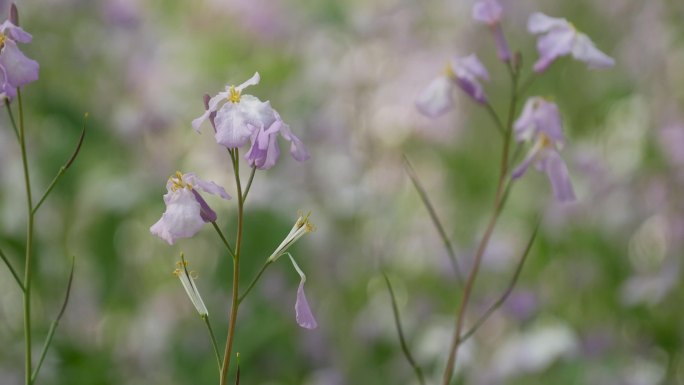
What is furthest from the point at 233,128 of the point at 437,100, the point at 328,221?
the point at 328,221

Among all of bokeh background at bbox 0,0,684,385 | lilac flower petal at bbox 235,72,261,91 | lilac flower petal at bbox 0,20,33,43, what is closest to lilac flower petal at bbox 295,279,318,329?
lilac flower petal at bbox 235,72,261,91

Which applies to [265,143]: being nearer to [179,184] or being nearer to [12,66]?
[179,184]

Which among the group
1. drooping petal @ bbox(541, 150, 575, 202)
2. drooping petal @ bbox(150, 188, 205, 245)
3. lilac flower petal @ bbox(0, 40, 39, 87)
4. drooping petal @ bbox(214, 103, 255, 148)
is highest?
lilac flower petal @ bbox(0, 40, 39, 87)

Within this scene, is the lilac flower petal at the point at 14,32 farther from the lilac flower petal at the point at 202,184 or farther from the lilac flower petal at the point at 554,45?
the lilac flower petal at the point at 554,45

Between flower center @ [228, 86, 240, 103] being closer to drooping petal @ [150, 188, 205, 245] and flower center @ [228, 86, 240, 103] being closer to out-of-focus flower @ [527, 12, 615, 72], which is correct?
drooping petal @ [150, 188, 205, 245]

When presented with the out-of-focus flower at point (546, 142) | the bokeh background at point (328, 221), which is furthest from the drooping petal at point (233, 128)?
the bokeh background at point (328, 221)

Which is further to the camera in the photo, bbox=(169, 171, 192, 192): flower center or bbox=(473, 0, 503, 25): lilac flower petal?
bbox=(473, 0, 503, 25): lilac flower petal

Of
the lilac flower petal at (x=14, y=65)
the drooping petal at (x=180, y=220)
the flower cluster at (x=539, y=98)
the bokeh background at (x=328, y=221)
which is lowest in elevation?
the bokeh background at (x=328, y=221)
